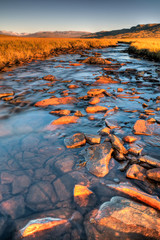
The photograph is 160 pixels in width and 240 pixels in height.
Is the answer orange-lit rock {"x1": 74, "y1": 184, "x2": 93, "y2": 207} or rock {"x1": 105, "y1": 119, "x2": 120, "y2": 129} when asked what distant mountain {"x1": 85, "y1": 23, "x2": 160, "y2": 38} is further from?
orange-lit rock {"x1": 74, "y1": 184, "x2": 93, "y2": 207}

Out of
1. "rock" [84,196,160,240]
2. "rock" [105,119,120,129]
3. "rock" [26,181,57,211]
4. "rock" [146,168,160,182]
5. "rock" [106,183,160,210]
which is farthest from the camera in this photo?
"rock" [105,119,120,129]

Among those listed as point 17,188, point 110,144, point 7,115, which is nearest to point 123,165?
point 110,144

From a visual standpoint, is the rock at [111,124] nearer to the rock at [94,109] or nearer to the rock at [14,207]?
the rock at [94,109]

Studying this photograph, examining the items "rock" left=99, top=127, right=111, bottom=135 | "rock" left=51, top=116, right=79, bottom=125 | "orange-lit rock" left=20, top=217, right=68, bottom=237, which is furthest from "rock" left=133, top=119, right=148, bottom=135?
"orange-lit rock" left=20, top=217, right=68, bottom=237

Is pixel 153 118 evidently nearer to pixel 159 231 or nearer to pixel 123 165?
pixel 123 165

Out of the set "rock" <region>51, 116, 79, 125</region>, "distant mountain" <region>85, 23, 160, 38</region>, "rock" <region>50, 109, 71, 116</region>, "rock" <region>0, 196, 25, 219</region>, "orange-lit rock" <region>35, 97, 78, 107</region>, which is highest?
"distant mountain" <region>85, 23, 160, 38</region>

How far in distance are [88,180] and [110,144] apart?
907 mm

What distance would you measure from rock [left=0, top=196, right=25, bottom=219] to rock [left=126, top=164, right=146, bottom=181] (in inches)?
62.2

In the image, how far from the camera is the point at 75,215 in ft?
6.23

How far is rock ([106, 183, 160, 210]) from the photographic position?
1.89 meters

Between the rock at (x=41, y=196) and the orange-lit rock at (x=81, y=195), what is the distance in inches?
11.8

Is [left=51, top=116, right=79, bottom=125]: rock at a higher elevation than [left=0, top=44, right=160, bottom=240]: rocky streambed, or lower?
higher

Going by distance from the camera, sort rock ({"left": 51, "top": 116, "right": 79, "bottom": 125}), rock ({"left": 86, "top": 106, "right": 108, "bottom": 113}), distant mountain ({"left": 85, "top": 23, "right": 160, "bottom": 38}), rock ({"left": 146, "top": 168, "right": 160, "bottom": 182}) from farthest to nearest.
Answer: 1. distant mountain ({"left": 85, "top": 23, "right": 160, "bottom": 38})
2. rock ({"left": 86, "top": 106, "right": 108, "bottom": 113})
3. rock ({"left": 51, "top": 116, "right": 79, "bottom": 125})
4. rock ({"left": 146, "top": 168, "right": 160, "bottom": 182})

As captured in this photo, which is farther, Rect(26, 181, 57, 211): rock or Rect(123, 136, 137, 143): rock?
Rect(123, 136, 137, 143): rock
